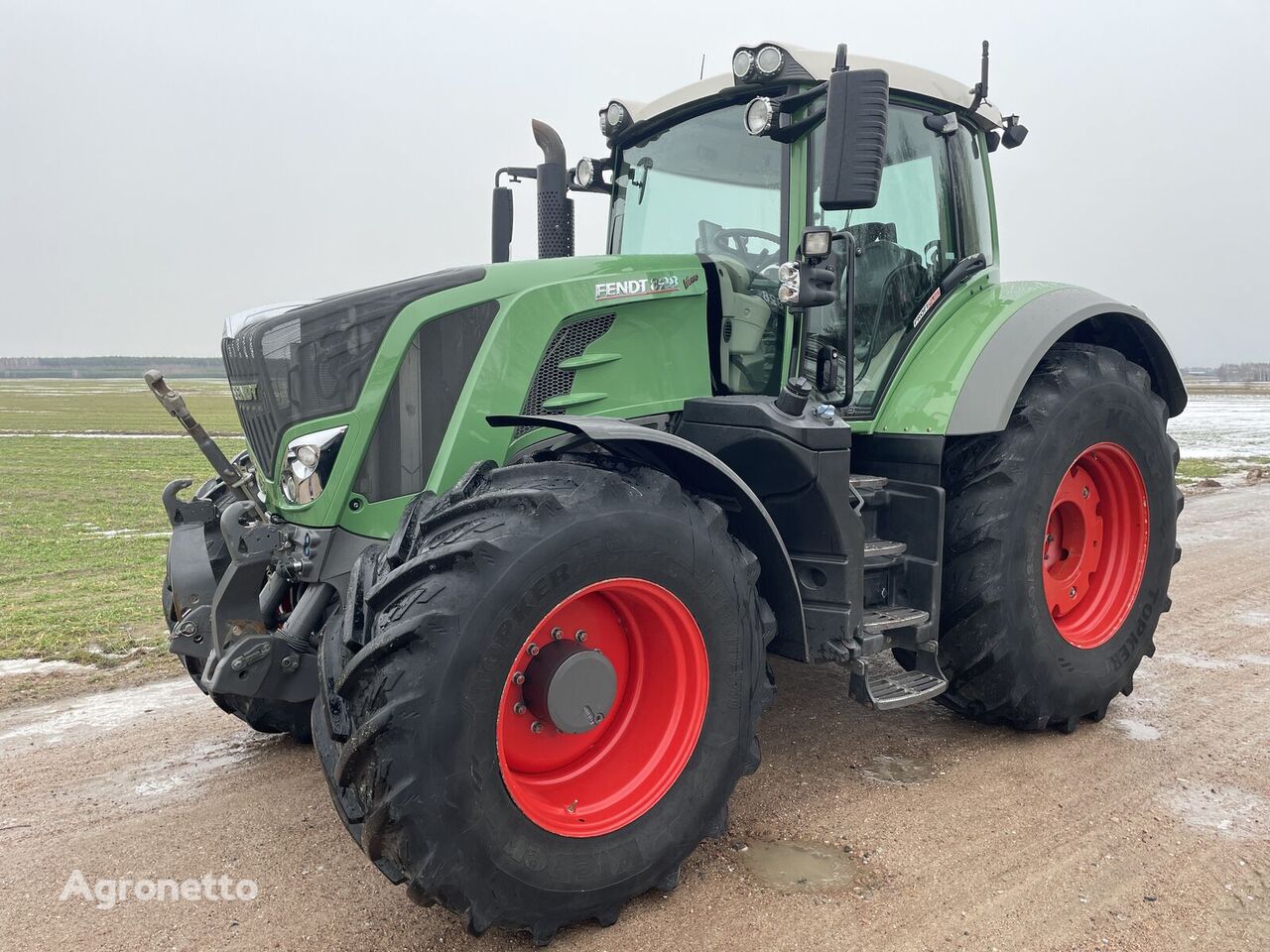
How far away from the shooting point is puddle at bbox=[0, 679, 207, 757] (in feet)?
13.9

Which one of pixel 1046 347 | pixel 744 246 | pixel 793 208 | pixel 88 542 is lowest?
pixel 88 542

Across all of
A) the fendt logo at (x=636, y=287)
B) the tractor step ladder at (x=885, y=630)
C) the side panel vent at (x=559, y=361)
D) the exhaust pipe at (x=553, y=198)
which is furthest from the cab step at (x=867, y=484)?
the exhaust pipe at (x=553, y=198)

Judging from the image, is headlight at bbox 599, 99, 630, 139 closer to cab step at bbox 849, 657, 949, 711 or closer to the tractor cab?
the tractor cab

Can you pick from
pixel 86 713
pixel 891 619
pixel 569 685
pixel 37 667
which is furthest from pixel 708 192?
pixel 37 667

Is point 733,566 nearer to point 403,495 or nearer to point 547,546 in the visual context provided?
point 547,546

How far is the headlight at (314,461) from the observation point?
317cm

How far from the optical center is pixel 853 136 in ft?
10.2

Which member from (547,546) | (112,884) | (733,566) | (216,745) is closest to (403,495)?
(547,546)

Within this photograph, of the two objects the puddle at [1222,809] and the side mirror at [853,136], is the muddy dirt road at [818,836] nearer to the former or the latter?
the puddle at [1222,809]

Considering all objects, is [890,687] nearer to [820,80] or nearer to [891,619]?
[891,619]

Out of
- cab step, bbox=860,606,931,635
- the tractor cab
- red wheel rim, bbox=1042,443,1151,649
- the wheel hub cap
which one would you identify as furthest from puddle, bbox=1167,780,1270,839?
the wheel hub cap

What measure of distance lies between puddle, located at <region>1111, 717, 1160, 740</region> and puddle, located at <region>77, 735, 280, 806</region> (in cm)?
380

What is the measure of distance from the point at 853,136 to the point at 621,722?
6.76 ft

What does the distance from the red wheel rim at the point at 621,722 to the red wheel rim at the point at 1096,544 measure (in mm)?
2179
